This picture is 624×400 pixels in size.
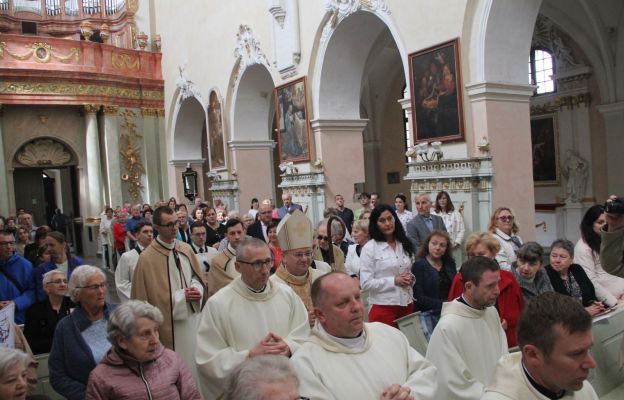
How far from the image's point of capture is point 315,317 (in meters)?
3.01

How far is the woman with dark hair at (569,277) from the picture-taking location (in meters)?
4.65

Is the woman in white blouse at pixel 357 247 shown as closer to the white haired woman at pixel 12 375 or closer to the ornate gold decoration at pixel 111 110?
the white haired woman at pixel 12 375

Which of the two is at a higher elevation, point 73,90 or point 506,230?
point 73,90

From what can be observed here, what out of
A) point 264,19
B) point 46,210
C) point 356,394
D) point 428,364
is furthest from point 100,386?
point 46,210

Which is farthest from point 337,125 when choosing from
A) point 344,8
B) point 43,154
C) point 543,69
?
point 43,154

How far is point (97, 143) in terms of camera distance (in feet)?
62.6

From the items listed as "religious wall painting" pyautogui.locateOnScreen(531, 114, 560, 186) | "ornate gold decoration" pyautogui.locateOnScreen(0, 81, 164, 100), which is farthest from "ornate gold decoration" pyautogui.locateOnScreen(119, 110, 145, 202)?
"religious wall painting" pyautogui.locateOnScreen(531, 114, 560, 186)

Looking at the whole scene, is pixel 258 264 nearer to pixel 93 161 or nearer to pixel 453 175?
pixel 453 175

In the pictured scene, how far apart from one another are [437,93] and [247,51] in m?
7.39

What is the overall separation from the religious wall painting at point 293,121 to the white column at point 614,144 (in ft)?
24.0

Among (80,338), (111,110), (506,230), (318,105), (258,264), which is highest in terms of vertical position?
(111,110)

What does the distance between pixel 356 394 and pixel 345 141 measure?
1045 cm

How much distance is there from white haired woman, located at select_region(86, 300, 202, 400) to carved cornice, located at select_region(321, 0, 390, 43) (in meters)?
8.82

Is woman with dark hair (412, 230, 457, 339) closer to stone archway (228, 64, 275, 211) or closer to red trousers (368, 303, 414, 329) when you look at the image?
red trousers (368, 303, 414, 329)
